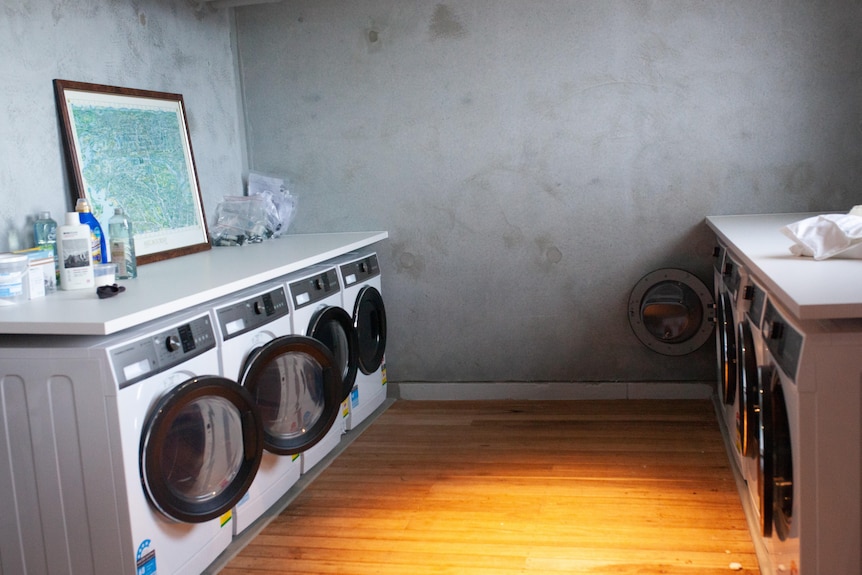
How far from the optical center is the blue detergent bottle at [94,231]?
2844 mm

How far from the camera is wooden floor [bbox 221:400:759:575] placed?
8.86 ft

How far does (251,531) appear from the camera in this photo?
9.78ft

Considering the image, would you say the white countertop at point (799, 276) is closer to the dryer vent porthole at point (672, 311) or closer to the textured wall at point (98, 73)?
the dryer vent porthole at point (672, 311)

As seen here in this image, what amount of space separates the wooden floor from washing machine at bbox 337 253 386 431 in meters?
0.16

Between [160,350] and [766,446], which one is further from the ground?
[160,350]

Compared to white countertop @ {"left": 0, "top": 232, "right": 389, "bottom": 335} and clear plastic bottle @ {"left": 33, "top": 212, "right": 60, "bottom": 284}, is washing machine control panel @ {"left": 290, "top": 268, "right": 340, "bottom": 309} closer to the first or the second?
white countertop @ {"left": 0, "top": 232, "right": 389, "bottom": 335}

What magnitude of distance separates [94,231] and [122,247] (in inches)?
4.5

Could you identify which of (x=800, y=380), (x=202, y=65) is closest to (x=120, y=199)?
(x=202, y=65)

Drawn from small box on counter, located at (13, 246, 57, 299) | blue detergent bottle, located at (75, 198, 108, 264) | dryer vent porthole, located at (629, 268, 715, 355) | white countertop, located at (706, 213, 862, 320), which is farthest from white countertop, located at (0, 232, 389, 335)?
white countertop, located at (706, 213, 862, 320)

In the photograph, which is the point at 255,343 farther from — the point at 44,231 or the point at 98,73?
the point at 98,73

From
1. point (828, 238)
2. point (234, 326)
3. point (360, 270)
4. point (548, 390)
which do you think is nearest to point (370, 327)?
point (360, 270)

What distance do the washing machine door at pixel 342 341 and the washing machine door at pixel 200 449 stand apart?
87 centimetres

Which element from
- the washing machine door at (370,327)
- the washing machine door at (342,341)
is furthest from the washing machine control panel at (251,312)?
the washing machine door at (370,327)

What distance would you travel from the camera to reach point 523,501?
10.3ft
